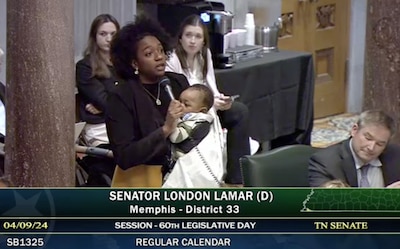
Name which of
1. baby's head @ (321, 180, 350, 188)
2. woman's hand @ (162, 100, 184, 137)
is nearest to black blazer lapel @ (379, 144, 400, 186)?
baby's head @ (321, 180, 350, 188)

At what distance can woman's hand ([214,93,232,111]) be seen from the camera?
9.39 feet

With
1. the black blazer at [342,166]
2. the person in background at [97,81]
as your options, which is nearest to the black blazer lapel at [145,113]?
the person in background at [97,81]

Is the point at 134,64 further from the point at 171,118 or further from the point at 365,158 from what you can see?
the point at 365,158

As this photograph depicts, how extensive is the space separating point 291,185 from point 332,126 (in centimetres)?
106

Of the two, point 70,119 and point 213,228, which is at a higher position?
point 70,119

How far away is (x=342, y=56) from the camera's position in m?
3.64

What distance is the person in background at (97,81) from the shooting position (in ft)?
9.05

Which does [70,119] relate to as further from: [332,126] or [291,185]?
[332,126]

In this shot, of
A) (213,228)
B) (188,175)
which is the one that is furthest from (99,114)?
(213,228)

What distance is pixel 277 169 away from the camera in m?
2.52

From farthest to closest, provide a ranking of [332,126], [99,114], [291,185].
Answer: [332,126] → [99,114] → [291,185]

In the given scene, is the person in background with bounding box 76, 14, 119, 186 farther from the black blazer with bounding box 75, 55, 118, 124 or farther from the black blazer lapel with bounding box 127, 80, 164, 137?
the black blazer lapel with bounding box 127, 80, 164, 137

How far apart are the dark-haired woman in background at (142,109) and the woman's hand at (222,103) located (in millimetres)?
187

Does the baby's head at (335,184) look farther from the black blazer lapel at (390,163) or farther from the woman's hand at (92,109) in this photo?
the woman's hand at (92,109)
